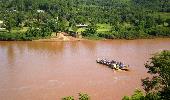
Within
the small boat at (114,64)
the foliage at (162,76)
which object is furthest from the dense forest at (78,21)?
the foliage at (162,76)

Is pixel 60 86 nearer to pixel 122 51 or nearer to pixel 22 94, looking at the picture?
pixel 22 94

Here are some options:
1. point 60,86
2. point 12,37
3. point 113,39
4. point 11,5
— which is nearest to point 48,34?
point 12,37

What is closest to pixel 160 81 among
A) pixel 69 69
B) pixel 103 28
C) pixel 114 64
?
pixel 114 64

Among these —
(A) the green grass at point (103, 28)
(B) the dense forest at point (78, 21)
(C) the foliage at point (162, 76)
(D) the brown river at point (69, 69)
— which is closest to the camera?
(C) the foliage at point (162, 76)

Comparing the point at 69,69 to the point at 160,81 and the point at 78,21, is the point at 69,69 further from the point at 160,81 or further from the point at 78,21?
the point at 78,21

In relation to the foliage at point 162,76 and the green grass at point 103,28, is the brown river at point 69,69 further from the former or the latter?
the foliage at point 162,76
